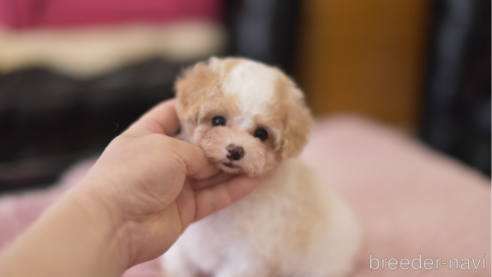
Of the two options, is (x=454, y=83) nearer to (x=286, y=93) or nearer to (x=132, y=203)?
(x=286, y=93)

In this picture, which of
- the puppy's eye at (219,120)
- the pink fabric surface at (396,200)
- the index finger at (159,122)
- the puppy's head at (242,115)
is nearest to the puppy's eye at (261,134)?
the puppy's head at (242,115)

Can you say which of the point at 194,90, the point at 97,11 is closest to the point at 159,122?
the point at 194,90

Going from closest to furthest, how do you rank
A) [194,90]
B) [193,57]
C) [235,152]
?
[235,152]
[194,90]
[193,57]

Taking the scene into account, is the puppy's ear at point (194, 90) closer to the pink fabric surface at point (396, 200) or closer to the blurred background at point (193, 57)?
the pink fabric surface at point (396, 200)

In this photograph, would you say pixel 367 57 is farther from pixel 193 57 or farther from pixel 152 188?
pixel 152 188

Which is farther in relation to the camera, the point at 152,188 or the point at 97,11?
the point at 97,11

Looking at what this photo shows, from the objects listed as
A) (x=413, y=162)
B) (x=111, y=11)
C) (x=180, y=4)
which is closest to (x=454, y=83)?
(x=413, y=162)

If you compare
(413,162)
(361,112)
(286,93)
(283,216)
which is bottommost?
(361,112)

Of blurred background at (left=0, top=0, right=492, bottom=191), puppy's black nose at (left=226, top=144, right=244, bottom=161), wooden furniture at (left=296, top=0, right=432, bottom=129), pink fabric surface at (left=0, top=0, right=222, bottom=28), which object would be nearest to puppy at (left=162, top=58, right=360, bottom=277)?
puppy's black nose at (left=226, top=144, right=244, bottom=161)
